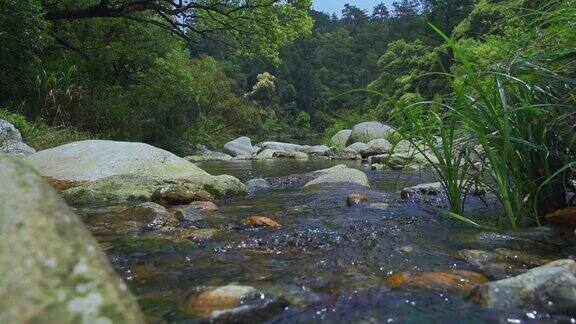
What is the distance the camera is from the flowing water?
5.86 ft

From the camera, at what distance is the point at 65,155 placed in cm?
654

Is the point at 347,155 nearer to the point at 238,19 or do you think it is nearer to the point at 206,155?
the point at 206,155

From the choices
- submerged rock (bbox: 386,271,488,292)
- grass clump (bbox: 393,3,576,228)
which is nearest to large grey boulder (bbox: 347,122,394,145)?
grass clump (bbox: 393,3,576,228)

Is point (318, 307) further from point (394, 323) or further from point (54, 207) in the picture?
point (54, 207)

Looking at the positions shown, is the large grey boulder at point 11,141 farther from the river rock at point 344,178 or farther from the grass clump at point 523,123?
the grass clump at point 523,123

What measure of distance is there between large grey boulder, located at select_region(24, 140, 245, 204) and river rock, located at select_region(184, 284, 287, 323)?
343 cm

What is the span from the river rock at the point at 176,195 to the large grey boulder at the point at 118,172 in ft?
0.59

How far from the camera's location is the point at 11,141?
24.9 feet

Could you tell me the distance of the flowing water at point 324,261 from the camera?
70.3 inches

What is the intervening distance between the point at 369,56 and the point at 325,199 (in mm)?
58148

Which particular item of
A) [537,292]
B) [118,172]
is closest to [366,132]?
[118,172]

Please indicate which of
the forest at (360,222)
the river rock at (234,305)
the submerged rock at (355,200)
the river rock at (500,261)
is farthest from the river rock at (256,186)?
the river rock at (234,305)

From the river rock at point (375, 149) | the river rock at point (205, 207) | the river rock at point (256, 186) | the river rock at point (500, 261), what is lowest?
the river rock at point (256, 186)

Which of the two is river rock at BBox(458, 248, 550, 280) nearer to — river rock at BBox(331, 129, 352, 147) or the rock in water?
the rock in water
